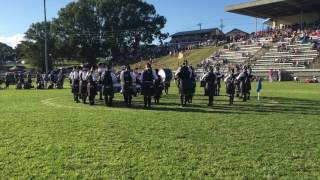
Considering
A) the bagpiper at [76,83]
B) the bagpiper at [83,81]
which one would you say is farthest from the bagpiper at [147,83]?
the bagpiper at [76,83]

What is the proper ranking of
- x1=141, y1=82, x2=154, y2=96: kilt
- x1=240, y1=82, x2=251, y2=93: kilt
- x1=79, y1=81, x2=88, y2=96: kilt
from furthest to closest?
x1=240, y1=82, x2=251, y2=93: kilt
x1=79, y1=81, x2=88, y2=96: kilt
x1=141, y1=82, x2=154, y2=96: kilt

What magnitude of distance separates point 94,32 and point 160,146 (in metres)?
89.8

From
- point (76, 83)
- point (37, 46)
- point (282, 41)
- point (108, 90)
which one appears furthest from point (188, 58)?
point (108, 90)

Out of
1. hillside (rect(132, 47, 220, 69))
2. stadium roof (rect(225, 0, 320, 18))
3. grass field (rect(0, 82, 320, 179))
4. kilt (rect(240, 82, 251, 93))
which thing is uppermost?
stadium roof (rect(225, 0, 320, 18))

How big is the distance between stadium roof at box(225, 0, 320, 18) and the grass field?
53.2 m

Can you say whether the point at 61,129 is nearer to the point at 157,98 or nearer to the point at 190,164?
the point at 190,164

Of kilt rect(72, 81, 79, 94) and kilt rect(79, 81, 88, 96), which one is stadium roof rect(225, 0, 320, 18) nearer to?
kilt rect(72, 81, 79, 94)

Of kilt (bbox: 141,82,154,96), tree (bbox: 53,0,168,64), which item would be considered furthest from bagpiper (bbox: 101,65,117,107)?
tree (bbox: 53,0,168,64)

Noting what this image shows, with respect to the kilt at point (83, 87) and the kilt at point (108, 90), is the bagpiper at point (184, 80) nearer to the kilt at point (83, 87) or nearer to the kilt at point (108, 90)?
the kilt at point (108, 90)

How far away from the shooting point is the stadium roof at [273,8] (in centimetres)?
6706

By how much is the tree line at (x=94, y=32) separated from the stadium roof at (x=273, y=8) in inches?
1132

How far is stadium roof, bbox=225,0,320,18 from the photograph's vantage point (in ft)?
220

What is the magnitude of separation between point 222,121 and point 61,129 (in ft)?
16.7

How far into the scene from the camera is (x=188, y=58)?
235 feet
